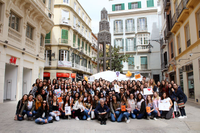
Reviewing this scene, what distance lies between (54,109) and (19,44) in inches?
340

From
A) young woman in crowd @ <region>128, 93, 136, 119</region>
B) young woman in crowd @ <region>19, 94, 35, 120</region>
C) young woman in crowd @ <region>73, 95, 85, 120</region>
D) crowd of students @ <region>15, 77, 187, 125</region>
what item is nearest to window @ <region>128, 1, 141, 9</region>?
crowd of students @ <region>15, 77, 187, 125</region>

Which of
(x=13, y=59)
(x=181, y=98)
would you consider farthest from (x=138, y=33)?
(x=181, y=98)

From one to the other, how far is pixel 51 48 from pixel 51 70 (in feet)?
11.9

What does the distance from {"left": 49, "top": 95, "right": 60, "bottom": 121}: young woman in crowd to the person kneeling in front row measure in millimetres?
1747

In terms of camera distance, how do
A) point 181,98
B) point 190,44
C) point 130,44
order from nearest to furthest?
point 181,98 < point 190,44 < point 130,44

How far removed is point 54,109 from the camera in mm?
7680

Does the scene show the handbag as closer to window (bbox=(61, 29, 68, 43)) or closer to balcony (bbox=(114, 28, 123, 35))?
window (bbox=(61, 29, 68, 43))

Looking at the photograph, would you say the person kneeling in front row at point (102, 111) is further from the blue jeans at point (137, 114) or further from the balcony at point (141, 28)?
the balcony at point (141, 28)

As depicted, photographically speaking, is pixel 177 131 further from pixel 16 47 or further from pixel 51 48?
pixel 51 48

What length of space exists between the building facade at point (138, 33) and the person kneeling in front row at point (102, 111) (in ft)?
76.4

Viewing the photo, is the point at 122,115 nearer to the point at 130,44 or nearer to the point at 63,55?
the point at 63,55

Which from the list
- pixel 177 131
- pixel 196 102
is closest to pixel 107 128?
pixel 177 131

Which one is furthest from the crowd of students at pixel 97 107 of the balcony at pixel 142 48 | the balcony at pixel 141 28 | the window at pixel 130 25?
the window at pixel 130 25

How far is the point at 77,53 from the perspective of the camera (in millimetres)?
31641
